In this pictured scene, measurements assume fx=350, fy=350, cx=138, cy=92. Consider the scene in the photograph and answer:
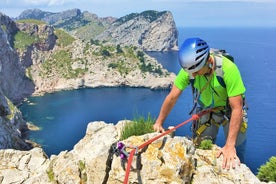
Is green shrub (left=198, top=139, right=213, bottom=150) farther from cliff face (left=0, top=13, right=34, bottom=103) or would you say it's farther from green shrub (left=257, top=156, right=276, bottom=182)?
cliff face (left=0, top=13, right=34, bottom=103)

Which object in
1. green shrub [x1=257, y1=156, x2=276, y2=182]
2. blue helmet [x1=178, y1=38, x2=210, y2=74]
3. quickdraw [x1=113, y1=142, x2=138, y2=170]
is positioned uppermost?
blue helmet [x1=178, y1=38, x2=210, y2=74]

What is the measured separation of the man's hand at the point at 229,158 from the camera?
29.4ft

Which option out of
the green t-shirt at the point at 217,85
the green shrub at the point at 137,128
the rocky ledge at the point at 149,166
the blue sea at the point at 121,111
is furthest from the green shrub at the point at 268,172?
the blue sea at the point at 121,111

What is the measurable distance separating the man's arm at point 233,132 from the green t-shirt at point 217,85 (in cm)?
21

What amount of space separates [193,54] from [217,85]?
1180 mm

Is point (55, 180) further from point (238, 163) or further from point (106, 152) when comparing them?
point (238, 163)

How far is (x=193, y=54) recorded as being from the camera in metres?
8.28

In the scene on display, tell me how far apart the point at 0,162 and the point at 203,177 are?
837cm

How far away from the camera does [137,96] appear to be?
545 ft

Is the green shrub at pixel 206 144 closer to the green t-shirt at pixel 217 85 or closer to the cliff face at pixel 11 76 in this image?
the green t-shirt at pixel 217 85

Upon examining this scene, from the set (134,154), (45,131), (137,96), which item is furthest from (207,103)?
(137,96)

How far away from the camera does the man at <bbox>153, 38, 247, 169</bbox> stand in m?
8.41

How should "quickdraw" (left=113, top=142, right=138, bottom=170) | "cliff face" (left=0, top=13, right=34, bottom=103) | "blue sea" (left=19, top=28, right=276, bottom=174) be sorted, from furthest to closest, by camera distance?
"cliff face" (left=0, top=13, right=34, bottom=103)
"blue sea" (left=19, top=28, right=276, bottom=174)
"quickdraw" (left=113, top=142, right=138, bottom=170)

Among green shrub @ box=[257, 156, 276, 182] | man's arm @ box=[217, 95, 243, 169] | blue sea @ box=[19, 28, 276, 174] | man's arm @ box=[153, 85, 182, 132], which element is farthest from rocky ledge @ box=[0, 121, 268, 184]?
blue sea @ box=[19, 28, 276, 174]
